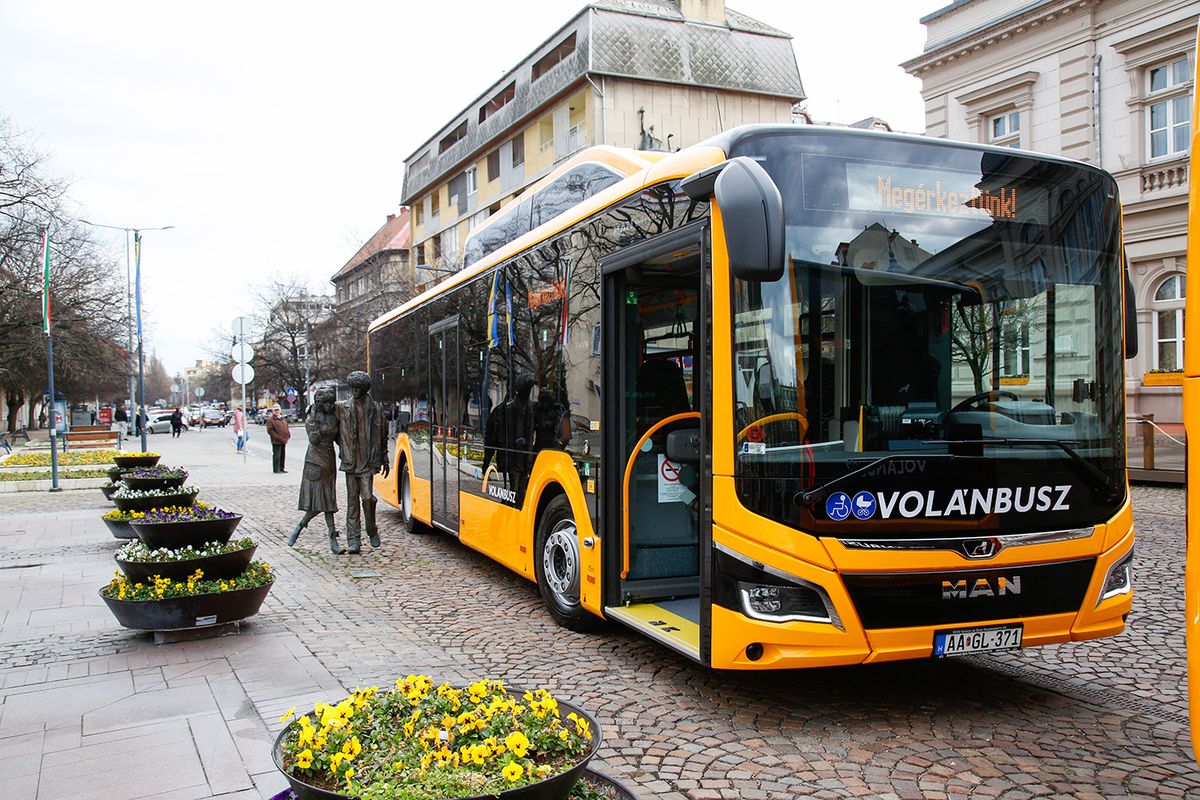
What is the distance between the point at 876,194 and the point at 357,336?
170 ft

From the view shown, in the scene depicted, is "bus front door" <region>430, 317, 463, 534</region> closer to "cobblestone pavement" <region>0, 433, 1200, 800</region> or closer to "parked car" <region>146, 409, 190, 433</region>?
"cobblestone pavement" <region>0, 433, 1200, 800</region>

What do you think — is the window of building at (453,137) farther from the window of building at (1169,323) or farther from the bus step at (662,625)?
the bus step at (662,625)

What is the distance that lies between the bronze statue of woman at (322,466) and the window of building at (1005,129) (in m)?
20.2

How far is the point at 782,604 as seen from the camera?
4.76 metres

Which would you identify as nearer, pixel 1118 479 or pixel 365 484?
pixel 1118 479

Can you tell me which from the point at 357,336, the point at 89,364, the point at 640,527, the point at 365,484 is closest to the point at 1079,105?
the point at 365,484

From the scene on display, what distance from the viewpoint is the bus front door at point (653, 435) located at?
624 cm

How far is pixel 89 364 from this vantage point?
36.5 meters

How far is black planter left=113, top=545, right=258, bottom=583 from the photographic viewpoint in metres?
6.73

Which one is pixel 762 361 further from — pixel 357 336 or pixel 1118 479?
pixel 357 336

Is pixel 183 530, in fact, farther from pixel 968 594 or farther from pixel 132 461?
pixel 132 461

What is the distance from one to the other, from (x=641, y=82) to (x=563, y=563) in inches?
1494

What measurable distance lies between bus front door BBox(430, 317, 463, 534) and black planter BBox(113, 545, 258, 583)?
319 cm

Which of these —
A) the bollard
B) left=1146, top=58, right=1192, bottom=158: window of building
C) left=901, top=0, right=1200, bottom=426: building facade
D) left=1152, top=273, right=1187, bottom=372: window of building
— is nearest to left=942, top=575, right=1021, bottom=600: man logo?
the bollard
